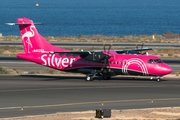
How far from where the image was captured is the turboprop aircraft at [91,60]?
46.9m

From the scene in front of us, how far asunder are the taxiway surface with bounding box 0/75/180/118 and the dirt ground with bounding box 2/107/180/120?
153 cm

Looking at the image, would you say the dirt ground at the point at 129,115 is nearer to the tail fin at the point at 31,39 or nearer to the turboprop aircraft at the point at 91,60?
the turboprop aircraft at the point at 91,60

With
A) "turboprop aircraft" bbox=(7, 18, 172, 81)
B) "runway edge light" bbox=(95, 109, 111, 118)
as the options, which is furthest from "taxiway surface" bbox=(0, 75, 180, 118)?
"runway edge light" bbox=(95, 109, 111, 118)

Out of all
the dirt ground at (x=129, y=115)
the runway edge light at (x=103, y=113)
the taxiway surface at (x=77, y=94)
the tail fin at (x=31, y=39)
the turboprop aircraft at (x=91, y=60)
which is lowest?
the dirt ground at (x=129, y=115)

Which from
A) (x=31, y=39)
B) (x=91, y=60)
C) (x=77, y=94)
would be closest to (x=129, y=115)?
(x=77, y=94)

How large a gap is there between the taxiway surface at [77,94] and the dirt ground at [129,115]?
5.01ft

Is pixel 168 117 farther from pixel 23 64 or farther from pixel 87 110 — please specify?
pixel 23 64

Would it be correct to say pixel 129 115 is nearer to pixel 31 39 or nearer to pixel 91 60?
pixel 91 60

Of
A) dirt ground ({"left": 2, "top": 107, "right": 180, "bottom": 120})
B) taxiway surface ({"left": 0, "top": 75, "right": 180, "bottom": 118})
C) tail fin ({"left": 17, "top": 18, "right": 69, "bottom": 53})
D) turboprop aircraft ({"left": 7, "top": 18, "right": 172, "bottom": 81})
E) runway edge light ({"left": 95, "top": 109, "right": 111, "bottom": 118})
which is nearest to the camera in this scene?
runway edge light ({"left": 95, "top": 109, "right": 111, "bottom": 118})

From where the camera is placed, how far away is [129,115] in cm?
3052

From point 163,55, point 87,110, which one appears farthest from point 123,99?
point 163,55

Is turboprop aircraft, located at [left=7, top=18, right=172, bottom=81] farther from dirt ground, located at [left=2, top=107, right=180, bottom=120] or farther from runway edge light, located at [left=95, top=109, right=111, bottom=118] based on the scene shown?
runway edge light, located at [left=95, top=109, right=111, bottom=118]

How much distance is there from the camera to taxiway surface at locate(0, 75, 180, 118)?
3396 cm

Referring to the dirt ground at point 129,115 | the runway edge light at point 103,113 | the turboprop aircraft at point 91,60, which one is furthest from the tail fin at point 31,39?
the runway edge light at point 103,113
